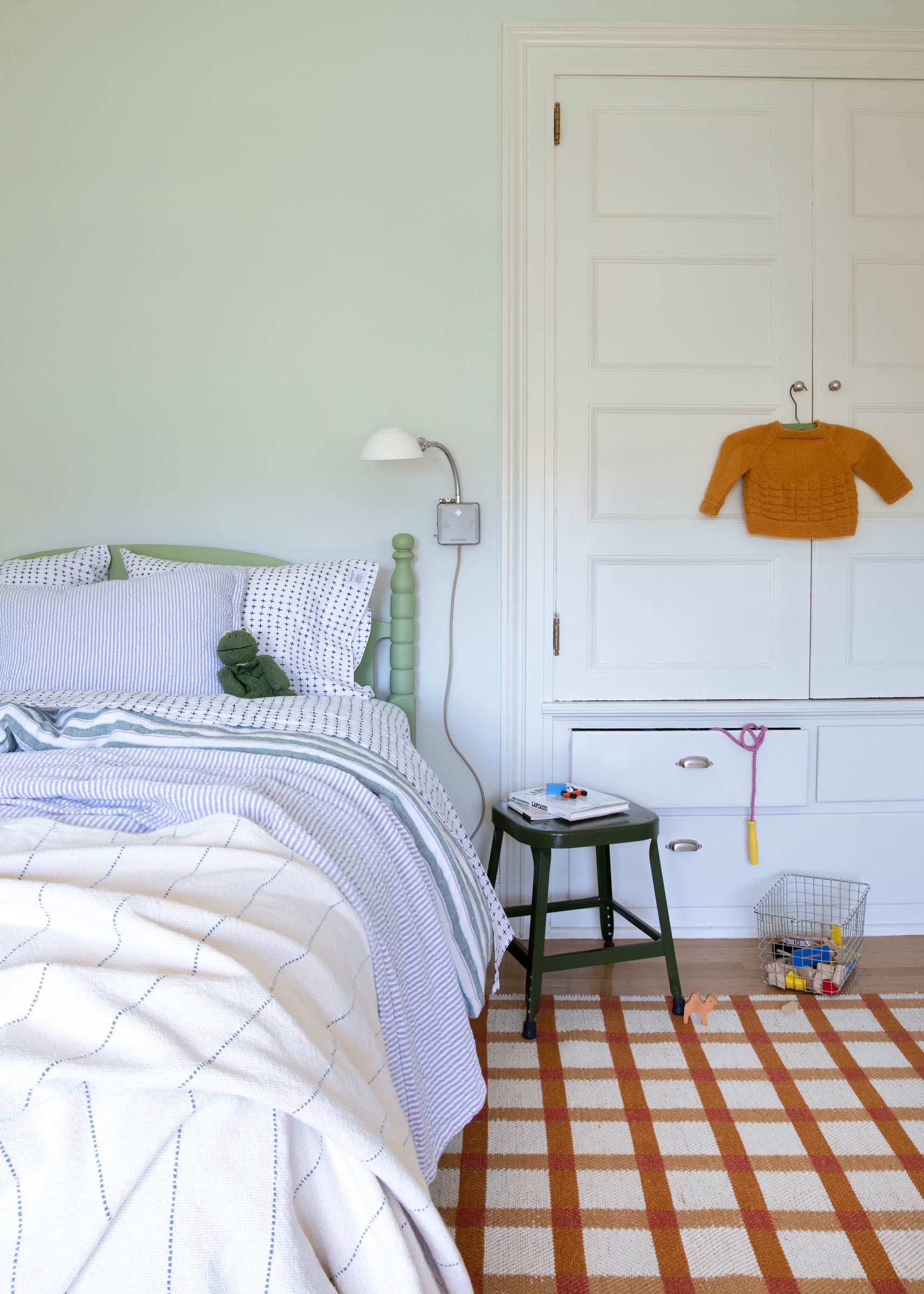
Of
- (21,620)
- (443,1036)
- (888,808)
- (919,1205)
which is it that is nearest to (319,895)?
(443,1036)

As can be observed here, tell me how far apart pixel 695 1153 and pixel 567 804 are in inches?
31.0

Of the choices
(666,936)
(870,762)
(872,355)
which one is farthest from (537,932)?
(872,355)

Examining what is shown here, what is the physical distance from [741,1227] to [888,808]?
143cm

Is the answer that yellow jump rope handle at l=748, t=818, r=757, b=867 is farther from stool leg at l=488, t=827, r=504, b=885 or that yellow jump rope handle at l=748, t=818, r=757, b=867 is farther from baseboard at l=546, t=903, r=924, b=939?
stool leg at l=488, t=827, r=504, b=885

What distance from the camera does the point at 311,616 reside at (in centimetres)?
242

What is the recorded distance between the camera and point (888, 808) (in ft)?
8.72

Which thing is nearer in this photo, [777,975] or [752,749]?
[777,975]

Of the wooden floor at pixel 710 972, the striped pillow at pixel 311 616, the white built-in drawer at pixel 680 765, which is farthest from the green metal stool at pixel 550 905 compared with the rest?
the striped pillow at pixel 311 616

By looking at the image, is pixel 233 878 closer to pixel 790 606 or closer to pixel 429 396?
pixel 429 396

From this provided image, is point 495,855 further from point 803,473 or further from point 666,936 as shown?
point 803,473

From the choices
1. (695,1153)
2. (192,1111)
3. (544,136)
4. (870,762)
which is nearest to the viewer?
(192,1111)

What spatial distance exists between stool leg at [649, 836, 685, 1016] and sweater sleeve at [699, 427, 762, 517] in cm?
88

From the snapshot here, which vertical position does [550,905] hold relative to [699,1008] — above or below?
above

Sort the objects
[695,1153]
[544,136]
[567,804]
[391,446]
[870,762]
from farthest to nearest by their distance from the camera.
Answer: [870,762], [544,136], [391,446], [567,804], [695,1153]
